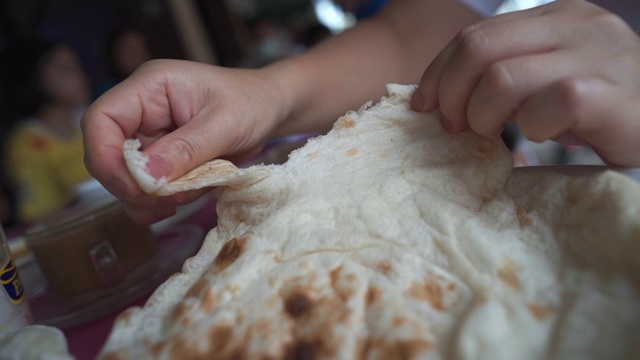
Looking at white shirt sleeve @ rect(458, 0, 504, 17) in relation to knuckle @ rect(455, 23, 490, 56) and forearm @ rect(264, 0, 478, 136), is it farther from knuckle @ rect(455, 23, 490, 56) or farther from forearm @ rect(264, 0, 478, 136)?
knuckle @ rect(455, 23, 490, 56)

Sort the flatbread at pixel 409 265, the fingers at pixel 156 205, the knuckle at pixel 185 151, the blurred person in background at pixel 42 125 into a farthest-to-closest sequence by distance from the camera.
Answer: the blurred person in background at pixel 42 125 < the fingers at pixel 156 205 < the knuckle at pixel 185 151 < the flatbread at pixel 409 265

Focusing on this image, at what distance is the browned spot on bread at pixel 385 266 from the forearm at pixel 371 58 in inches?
26.8

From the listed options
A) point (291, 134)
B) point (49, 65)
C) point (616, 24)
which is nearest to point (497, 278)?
point (616, 24)

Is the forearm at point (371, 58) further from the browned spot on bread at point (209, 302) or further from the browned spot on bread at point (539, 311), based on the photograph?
the browned spot on bread at point (539, 311)

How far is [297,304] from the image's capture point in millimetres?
520

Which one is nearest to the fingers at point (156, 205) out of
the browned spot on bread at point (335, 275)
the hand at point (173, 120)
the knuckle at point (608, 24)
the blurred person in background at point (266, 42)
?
the hand at point (173, 120)

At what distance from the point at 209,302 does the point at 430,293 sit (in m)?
0.23

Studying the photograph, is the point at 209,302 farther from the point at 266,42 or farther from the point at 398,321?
the point at 266,42

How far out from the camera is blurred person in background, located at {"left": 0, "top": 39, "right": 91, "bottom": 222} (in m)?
3.11

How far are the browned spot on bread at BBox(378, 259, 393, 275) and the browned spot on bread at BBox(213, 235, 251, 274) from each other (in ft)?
0.53

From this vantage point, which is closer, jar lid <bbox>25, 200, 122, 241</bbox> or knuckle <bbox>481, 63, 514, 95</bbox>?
knuckle <bbox>481, 63, 514, 95</bbox>

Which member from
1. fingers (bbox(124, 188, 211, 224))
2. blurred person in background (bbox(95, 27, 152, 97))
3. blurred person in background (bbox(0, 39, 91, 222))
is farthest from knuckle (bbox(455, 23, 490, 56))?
blurred person in background (bbox(95, 27, 152, 97))

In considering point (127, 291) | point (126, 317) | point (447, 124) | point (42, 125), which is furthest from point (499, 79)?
point (42, 125)

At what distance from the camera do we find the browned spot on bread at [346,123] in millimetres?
724
